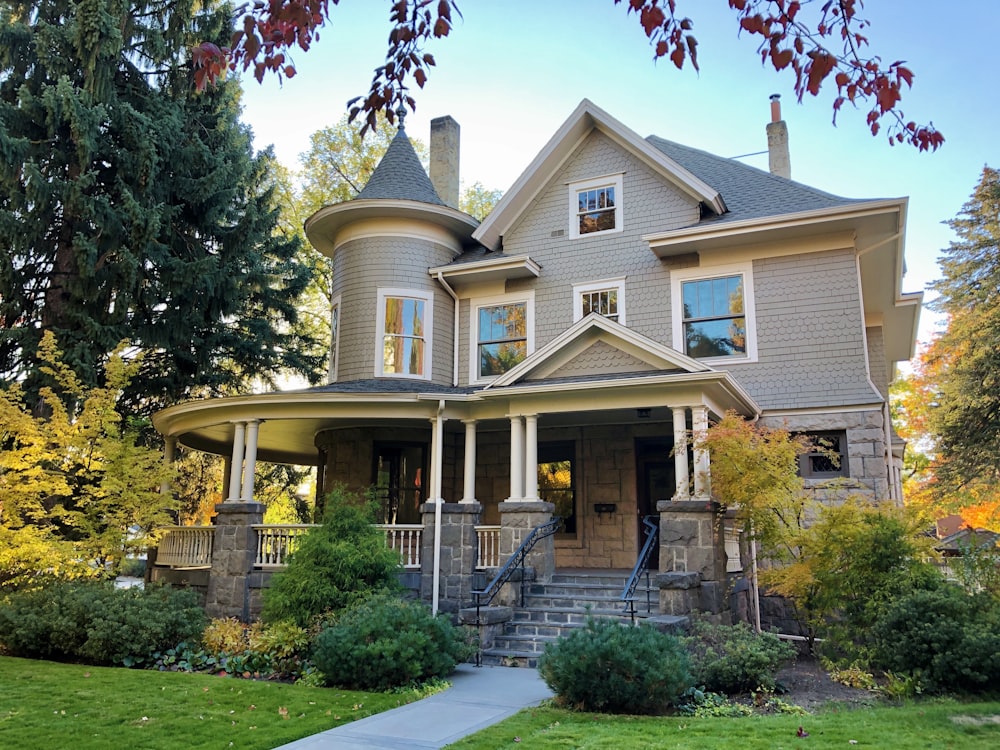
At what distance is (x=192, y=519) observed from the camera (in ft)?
93.7

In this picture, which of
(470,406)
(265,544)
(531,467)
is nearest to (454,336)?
(470,406)

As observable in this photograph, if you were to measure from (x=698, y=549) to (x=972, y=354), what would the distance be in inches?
599

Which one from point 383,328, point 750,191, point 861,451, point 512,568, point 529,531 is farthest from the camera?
point 383,328

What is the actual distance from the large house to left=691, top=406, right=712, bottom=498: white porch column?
0.04 meters

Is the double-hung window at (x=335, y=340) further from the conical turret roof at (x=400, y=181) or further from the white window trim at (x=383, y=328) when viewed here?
the conical turret roof at (x=400, y=181)

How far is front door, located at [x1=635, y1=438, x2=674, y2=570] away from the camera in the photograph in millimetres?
14672

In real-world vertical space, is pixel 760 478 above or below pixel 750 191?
below

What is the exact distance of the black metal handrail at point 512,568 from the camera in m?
10.5

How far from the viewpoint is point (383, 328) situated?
16.2m

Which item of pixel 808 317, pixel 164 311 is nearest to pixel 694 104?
pixel 808 317

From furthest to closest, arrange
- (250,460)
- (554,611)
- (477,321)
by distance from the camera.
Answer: (477,321) < (250,460) < (554,611)

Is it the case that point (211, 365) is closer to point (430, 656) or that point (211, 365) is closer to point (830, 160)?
point (430, 656)

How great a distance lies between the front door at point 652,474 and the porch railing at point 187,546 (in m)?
7.69

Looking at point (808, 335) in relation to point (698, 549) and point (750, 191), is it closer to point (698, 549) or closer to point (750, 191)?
point (750, 191)
